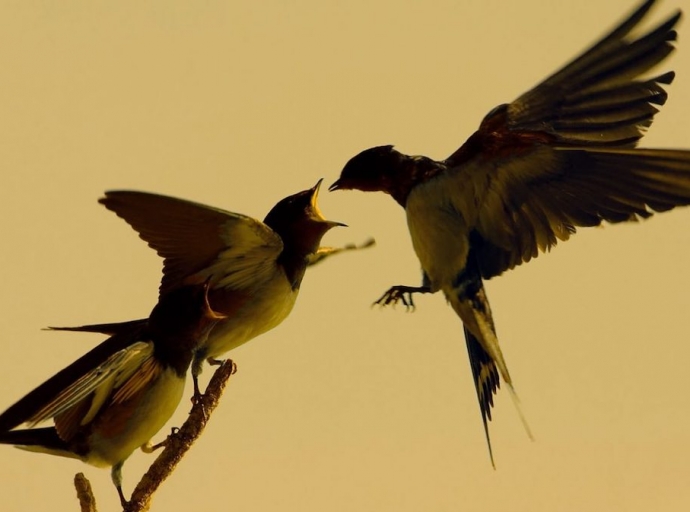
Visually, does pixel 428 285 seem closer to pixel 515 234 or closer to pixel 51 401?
pixel 515 234

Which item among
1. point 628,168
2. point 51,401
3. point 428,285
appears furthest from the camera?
point 428,285

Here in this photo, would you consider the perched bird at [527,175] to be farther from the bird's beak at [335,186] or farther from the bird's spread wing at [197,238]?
the bird's spread wing at [197,238]

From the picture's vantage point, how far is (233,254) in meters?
1.65

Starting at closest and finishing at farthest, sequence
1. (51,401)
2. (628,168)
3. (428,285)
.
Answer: (51,401) → (628,168) → (428,285)

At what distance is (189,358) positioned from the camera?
163 centimetres

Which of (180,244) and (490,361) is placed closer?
(180,244)

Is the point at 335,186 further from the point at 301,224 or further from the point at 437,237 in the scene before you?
the point at 437,237

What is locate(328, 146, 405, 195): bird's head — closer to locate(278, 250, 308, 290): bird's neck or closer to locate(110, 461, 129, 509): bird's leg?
locate(278, 250, 308, 290): bird's neck

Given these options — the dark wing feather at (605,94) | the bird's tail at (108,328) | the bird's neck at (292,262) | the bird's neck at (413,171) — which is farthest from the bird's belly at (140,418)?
the dark wing feather at (605,94)

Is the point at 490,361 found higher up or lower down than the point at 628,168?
lower down

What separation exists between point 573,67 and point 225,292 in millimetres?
692

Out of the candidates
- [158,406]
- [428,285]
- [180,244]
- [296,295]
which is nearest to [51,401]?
[158,406]

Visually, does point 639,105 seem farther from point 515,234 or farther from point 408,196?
point 408,196

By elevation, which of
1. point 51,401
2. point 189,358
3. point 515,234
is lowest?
point 51,401
